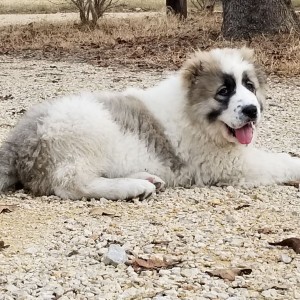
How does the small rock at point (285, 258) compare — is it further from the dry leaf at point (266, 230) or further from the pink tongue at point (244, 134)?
the pink tongue at point (244, 134)

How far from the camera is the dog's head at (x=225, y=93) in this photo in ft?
16.1

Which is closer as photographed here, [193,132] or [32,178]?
[32,178]

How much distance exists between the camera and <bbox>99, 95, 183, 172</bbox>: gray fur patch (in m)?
5.08

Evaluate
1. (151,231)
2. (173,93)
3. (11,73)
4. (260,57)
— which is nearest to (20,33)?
(11,73)

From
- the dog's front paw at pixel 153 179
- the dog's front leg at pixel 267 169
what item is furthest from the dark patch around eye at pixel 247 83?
the dog's front paw at pixel 153 179

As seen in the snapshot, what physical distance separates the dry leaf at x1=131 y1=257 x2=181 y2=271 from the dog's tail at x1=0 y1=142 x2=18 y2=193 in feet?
5.62

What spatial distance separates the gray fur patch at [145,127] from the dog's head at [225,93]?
0.91 feet

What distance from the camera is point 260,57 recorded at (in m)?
10.8

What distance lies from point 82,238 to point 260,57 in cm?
752

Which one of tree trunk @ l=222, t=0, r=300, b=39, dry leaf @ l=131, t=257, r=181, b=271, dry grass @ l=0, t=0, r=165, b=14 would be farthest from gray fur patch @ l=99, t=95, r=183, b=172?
dry grass @ l=0, t=0, r=165, b=14

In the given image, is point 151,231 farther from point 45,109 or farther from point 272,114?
point 272,114

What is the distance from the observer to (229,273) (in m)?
3.32

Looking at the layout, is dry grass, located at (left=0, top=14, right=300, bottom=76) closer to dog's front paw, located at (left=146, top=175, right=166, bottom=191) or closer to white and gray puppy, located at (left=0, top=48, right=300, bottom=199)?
white and gray puppy, located at (left=0, top=48, right=300, bottom=199)

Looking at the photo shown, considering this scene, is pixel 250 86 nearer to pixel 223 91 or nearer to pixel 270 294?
pixel 223 91
